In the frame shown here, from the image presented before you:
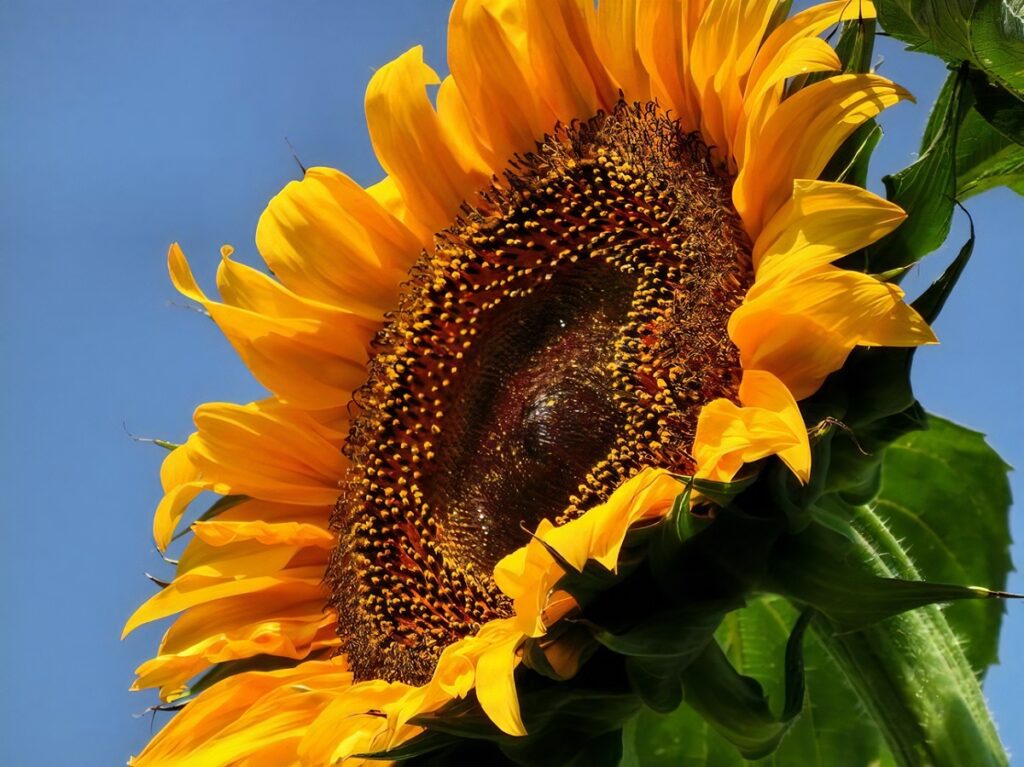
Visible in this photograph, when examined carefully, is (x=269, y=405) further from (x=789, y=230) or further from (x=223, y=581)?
(x=789, y=230)

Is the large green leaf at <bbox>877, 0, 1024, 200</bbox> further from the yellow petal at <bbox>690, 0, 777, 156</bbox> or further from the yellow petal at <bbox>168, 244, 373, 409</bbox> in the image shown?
the yellow petal at <bbox>168, 244, 373, 409</bbox>

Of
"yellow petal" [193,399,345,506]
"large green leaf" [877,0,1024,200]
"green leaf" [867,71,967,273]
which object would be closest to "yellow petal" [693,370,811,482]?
"green leaf" [867,71,967,273]

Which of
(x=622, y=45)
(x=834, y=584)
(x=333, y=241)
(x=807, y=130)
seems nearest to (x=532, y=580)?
(x=834, y=584)

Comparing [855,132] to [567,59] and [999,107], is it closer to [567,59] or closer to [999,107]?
[999,107]

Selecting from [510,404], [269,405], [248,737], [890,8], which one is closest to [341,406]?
[269,405]

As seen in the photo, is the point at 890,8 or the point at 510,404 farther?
the point at 510,404

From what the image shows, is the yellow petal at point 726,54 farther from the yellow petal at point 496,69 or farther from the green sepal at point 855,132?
the yellow petal at point 496,69
